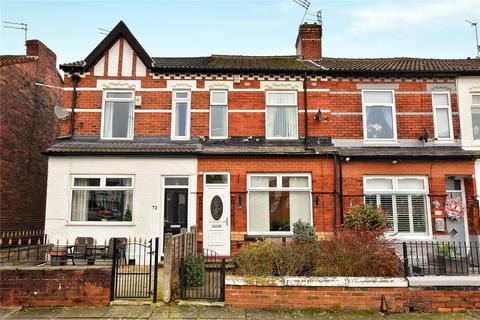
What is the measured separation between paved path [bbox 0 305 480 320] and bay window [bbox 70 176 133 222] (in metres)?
5.23

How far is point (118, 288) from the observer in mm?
7984

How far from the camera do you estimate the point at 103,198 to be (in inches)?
496

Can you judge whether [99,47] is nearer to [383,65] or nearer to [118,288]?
[118,288]

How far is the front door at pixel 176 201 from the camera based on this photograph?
12.6 meters

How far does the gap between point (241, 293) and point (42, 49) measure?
45.5 feet

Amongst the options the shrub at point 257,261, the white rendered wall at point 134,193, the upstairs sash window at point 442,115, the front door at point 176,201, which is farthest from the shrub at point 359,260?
the upstairs sash window at point 442,115

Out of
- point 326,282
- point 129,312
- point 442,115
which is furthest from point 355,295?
point 442,115

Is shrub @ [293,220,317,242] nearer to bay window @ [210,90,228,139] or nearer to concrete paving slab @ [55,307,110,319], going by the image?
bay window @ [210,90,228,139]

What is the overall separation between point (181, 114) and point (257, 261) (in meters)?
7.20

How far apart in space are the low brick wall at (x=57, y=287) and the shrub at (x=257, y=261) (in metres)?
2.72

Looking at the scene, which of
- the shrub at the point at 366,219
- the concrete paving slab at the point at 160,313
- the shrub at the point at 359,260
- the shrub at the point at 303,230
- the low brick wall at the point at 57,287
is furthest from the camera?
the shrub at the point at 303,230

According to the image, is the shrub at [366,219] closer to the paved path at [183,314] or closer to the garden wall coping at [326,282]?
the garden wall coping at [326,282]

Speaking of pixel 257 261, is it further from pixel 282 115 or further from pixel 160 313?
pixel 282 115

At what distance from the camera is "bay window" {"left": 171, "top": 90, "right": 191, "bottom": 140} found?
13438 mm
